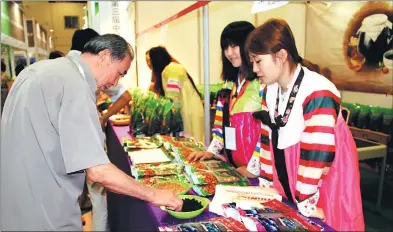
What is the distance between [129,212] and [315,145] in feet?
3.68

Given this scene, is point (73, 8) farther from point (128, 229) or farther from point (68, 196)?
point (68, 196)

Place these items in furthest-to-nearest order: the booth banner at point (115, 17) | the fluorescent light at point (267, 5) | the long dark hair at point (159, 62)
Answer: the booth banner at point (115, 17), the long dark hair at point (159, 62), the fluorescent light at point (267, 5)

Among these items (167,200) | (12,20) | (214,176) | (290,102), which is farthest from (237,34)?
(12,20)

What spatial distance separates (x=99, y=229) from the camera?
250cm

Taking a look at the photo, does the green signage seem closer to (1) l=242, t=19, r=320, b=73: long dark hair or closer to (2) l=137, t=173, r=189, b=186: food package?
(2) l=137, t=173, r=189, b=186: food package

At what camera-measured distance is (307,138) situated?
3.80 feet

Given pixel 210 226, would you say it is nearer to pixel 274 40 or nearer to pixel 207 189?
pixel 207 189

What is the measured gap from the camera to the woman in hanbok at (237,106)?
1691 millimetres

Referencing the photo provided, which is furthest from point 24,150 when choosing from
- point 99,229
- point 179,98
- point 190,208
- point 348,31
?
point 348,31

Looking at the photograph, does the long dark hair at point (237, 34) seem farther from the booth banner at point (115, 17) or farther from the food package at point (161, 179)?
the booth banner at point (115, 17)

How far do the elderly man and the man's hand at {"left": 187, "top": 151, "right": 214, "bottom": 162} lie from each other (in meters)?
0.52

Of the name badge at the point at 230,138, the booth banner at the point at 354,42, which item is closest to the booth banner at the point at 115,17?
the booth banner at the point at 354,42

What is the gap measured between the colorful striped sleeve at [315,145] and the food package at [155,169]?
63 centimetres

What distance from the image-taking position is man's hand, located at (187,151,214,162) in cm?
169
